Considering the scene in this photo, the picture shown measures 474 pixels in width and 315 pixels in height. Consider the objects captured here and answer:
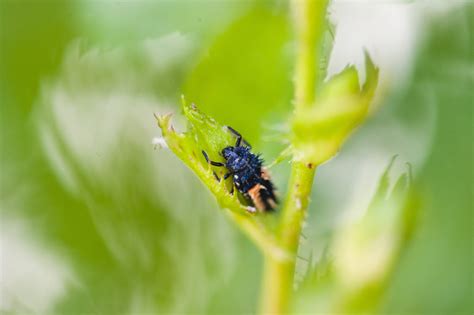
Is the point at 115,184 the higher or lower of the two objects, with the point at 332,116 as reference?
higher

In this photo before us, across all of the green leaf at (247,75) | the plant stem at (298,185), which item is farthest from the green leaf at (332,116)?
the green leaf at (247,75)

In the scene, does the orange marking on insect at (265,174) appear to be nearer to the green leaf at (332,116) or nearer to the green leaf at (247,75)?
the green leaf at (247,75)

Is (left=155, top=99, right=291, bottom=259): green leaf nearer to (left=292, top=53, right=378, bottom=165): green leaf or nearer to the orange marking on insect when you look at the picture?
(left=292, top=53, right=378, bottom=165): green leaf

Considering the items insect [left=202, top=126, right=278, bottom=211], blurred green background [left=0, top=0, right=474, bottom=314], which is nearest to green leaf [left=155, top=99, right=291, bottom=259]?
insect [left=202, top=126, right=278, bottom=211]

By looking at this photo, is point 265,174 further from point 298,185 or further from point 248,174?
point 298,185

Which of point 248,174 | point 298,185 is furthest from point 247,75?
point 298,185

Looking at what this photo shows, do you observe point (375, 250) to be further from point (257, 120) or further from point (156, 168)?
point (156, 168)
